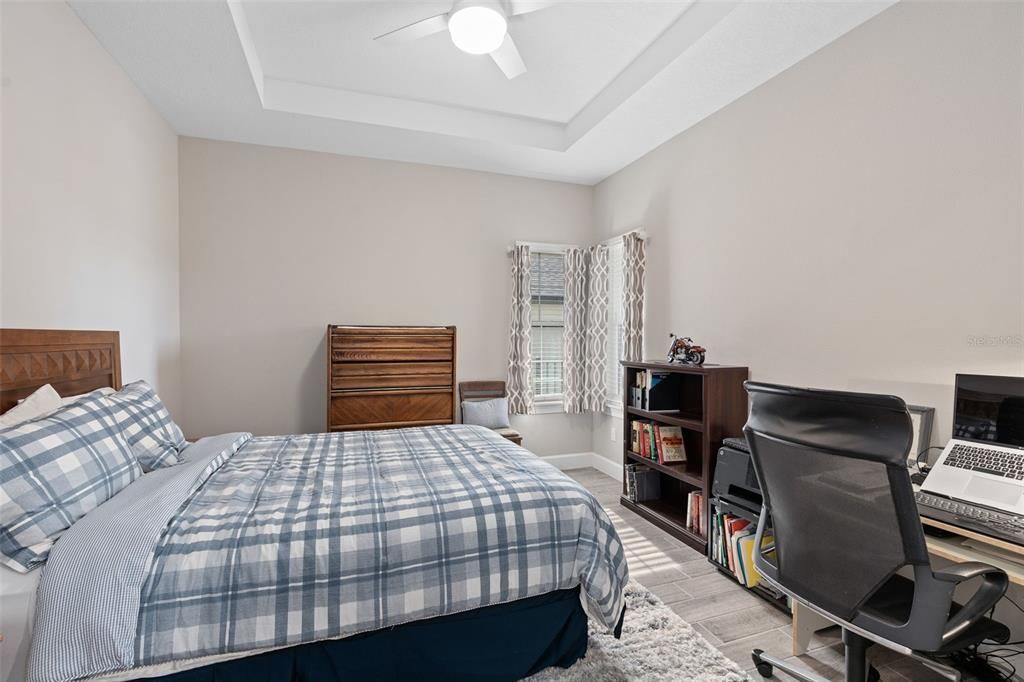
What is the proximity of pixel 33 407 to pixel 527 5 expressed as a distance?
253 centimetres

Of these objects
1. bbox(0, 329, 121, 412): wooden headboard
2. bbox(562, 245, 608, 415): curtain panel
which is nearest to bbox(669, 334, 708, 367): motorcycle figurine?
bbox(562, 245, 608, 415): curtain panel

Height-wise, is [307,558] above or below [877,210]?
below

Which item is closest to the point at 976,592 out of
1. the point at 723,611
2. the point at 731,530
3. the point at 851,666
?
the point at 851,666

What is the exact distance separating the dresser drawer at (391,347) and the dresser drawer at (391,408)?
263 mm

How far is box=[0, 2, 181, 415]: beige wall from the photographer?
1850mm

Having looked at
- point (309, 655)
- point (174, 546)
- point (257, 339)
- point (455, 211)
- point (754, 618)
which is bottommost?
point (754, 618)

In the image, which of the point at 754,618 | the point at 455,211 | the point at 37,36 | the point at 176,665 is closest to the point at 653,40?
the point at 455,211

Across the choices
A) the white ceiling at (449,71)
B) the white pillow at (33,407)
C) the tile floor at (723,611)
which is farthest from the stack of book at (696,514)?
the white pillow at (33,407)

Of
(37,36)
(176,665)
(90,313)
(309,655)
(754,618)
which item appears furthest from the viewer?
(90,313)

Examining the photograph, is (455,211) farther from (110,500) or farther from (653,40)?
(110,500)

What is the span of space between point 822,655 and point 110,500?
273 cm

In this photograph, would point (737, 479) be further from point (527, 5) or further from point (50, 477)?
point (50, 477)

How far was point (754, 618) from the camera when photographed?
222cm

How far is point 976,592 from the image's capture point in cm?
128
